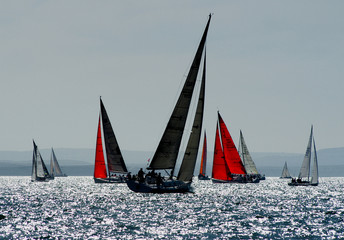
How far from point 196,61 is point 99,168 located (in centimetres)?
4285

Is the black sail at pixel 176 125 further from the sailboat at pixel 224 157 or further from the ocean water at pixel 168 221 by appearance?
the sailboat at pixel 224 157

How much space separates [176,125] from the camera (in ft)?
183

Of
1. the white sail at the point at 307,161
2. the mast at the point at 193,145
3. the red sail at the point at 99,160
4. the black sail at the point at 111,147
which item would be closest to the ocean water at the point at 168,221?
the mast at the point at 193,145

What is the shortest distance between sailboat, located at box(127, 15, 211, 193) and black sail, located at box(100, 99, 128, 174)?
26460 millimetres

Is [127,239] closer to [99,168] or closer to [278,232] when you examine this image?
[278,232]

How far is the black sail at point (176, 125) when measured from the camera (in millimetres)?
55281

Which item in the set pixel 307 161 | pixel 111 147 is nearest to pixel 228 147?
pixel 111 147

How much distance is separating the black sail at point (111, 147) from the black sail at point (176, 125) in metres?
28.7

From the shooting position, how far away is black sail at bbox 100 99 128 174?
84.1m

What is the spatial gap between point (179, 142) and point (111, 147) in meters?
30.0

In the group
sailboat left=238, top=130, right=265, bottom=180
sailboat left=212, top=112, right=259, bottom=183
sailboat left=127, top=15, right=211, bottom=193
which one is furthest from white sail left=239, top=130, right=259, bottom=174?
sailboat left=127, top=15, right=211, bottom=193

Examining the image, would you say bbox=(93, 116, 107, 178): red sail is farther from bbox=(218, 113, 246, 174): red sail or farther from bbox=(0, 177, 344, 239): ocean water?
bbox=(0, 177, 344, 239): ocean water

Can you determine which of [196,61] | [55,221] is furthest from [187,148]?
[55,221]

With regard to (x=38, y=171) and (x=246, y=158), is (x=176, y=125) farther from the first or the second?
(x=38, y=171)
